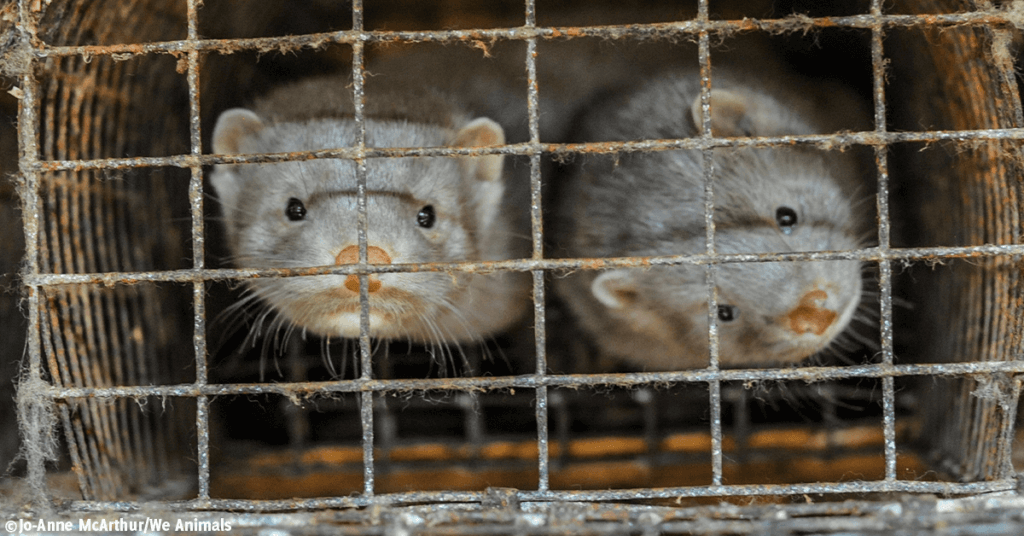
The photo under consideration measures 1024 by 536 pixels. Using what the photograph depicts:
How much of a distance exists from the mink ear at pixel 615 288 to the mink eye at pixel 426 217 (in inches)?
21.6

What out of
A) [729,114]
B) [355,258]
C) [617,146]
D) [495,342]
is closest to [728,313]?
[729,114]

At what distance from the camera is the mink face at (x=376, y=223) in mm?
2064

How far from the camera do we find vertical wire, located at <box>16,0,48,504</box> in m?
1.61

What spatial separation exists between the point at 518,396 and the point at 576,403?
0.24 metres

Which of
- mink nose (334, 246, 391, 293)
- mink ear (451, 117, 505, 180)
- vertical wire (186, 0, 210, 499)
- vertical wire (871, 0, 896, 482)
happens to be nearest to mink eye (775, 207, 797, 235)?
vertical wire (871, 0, 896, 482)

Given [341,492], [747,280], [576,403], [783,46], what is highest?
[783,46]

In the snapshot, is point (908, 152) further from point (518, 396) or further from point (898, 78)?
point (518, 396)

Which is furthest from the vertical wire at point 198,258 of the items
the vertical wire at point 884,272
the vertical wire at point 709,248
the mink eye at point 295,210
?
the vertical wire at point 884,272

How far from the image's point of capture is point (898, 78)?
2.45 m

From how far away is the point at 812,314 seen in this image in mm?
2076

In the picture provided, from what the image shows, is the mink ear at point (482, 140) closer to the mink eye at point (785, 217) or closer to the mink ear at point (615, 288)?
the mink ear at point (615, 288)

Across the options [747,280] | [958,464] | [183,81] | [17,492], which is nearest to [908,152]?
[747,280]

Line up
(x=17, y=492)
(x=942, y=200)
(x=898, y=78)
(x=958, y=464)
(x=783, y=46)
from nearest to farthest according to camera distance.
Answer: (x=17, y=492), (x=958, y=464), (x=942, y=200), (x=898, y=78), (x=783, y=46)

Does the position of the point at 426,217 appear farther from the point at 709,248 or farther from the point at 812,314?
the point at 812,314
